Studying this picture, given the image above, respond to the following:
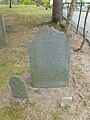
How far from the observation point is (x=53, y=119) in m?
4.09

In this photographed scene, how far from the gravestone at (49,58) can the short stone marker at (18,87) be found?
0.48m

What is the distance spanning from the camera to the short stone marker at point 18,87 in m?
4.30

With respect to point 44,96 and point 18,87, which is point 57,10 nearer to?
point 44,96

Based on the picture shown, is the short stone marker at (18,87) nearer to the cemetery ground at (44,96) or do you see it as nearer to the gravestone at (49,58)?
the cemetery ground at (44,96)

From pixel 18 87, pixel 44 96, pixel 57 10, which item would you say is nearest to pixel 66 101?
pixel 44 96

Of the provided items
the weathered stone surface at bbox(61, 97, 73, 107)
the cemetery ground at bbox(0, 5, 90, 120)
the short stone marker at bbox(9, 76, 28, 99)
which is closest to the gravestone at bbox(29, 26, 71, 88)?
the cemetery ground at bbox(0, 5, 90, 120)

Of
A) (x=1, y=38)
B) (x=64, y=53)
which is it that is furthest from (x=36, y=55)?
(x=1, y=38)

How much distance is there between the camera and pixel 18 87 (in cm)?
438

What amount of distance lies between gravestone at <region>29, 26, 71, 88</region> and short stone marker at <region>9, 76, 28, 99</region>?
1.56 feet

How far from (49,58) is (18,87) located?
2.53ft

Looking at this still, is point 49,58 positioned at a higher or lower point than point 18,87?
higher

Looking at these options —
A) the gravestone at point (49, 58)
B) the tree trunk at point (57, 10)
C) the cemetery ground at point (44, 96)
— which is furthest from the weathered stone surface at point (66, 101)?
the tree trunk at point (57, 10)

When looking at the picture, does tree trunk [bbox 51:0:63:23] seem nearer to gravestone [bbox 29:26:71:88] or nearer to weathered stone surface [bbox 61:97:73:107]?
gravestone [bbox 29:26:71:88]

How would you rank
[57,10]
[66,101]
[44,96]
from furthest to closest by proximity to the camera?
1. [57,10]
2. [44,96]
3. [66,101]
